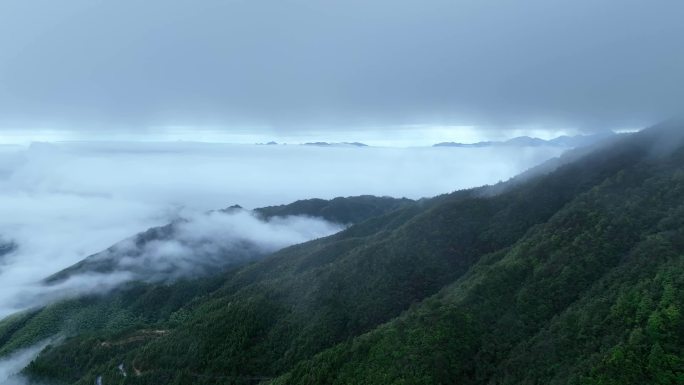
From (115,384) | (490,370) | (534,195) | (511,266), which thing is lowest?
(115,384)

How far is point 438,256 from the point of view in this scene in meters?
146

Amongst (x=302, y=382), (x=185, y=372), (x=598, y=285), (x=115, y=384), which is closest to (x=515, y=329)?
(x=598, y=285)

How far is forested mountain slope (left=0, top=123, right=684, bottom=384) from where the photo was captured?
79.1m

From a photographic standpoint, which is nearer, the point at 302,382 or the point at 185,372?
the point at 302,382

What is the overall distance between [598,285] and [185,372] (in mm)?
104772

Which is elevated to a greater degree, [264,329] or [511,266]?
[511,266]

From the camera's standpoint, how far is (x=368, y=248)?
15688 centimetres

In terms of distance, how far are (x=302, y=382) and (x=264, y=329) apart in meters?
40.4

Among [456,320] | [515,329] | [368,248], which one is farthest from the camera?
[368,248]

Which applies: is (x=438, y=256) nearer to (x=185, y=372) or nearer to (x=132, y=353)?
(x=185, y=372)

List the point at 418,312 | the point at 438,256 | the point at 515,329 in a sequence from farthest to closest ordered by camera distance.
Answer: the point at 438,256
the point at 418,312
the point at 515,329

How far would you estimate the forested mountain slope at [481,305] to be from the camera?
260 ft

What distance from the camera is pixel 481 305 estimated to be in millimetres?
103188

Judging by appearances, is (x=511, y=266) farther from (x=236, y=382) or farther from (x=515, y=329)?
(x=236, y=382)
